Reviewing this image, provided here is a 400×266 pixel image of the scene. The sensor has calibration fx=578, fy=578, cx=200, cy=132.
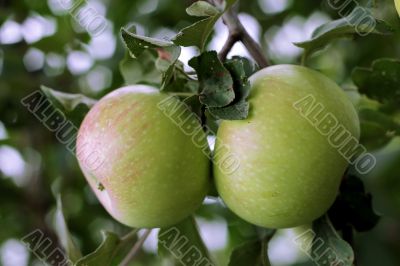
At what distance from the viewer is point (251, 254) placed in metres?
1.08

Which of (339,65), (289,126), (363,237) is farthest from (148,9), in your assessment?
(289,126)

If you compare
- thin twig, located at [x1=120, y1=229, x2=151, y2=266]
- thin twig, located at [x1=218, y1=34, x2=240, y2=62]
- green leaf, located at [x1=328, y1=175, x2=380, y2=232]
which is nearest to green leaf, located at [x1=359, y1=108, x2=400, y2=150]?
green leaf, located at [x1=328, y1=175, x2=380, y2=232]

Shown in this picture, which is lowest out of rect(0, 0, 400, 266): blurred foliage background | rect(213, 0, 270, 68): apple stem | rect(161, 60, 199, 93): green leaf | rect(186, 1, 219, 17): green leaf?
rect(0, 0, 400, 266): blurred foliage background

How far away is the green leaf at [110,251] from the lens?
1011 millimetres

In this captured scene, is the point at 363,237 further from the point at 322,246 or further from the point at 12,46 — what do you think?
the point at 12,46

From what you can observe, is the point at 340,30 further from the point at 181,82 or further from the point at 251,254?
the point at 251,254

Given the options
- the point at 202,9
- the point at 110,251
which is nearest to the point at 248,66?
the point at 202,9

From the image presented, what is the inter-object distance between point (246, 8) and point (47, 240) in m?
0.90

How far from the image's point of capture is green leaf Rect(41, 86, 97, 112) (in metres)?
1.05

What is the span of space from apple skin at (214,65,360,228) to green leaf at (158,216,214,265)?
21 cm

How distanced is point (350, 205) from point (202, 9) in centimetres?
48

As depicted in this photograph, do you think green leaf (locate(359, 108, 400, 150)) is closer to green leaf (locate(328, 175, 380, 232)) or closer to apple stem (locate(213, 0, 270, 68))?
green leaf (locate(328, 175, 380, 232))

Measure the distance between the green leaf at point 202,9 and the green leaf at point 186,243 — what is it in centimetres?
41

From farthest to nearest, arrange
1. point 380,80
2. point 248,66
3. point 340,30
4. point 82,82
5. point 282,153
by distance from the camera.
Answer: point 82,82, point 380,80, point 248,66, point 340,30, point 282,153
